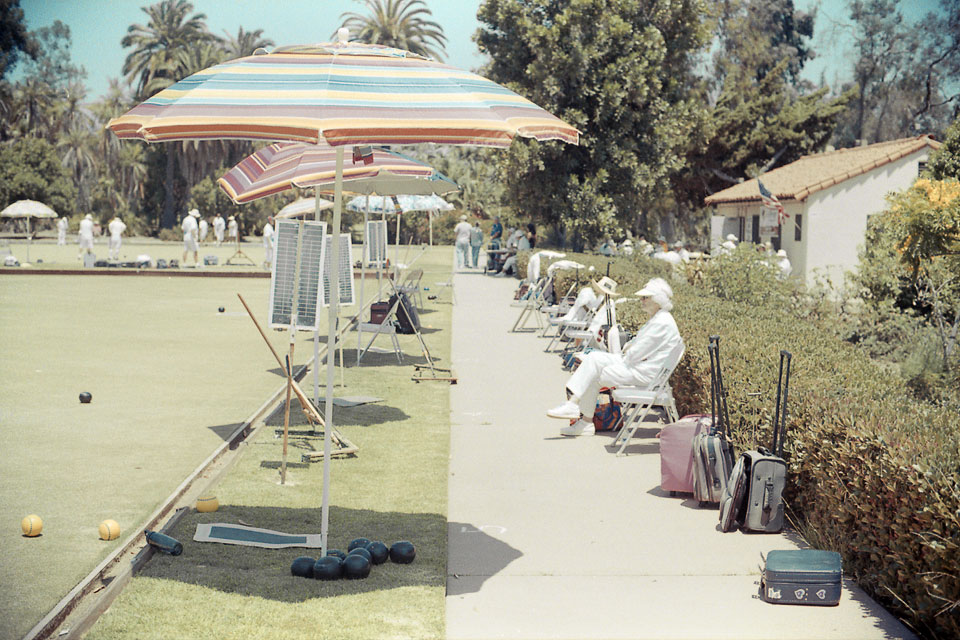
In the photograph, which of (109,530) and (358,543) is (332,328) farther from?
(109,530)

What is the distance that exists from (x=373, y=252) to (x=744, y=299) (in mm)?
6156

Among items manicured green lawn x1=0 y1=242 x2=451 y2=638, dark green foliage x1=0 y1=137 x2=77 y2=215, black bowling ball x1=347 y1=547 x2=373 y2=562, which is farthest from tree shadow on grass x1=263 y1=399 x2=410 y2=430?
dark green foliage x1=0 y1=137 x2=77 y2=215

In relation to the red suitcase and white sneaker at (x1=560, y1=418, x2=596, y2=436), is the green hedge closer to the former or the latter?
the red suitcase

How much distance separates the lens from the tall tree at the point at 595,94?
110 feet

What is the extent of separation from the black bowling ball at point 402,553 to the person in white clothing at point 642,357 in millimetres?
3525

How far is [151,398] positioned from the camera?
10.9m

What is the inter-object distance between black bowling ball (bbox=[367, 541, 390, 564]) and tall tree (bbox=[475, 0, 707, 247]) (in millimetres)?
28171

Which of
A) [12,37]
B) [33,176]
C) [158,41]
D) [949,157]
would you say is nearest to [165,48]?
[158,41]

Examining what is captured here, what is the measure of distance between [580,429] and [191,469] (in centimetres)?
343

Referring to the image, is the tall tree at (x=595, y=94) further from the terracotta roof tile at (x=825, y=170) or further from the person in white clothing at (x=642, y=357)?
the person in white clothing at (x=642, y=357)

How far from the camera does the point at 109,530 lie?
19.7 feet

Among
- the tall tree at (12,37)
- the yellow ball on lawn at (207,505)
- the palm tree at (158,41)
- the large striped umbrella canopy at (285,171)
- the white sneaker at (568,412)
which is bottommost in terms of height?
the yellow ball on lawn at (207,505)

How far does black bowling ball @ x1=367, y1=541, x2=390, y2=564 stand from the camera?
5551 mm

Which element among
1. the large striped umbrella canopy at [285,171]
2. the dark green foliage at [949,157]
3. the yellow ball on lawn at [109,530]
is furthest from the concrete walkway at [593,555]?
the dark green foliage at [949,157]
